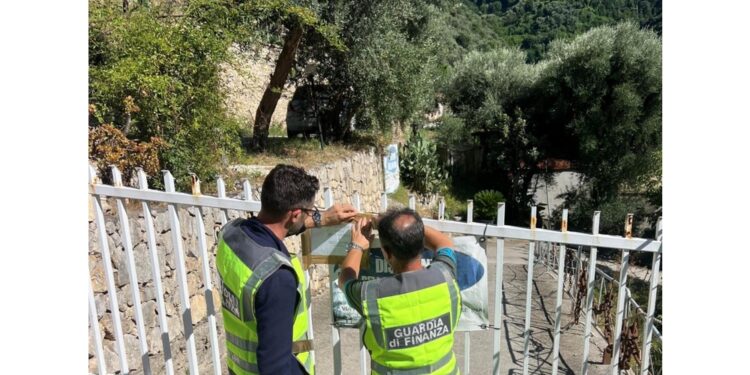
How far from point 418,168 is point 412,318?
1482cm

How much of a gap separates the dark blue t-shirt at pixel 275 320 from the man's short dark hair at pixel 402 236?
399 millimetres

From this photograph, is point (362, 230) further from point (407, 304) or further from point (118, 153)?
point (118, 153)

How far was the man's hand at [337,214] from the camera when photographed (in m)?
2.19

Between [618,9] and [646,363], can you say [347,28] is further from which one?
[618,9]

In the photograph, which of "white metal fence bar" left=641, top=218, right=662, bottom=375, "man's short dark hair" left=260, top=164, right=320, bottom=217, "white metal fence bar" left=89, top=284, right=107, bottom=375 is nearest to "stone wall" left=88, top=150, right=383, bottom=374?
"white metal fence bar" left=89, top=284, right=107, bottom=375

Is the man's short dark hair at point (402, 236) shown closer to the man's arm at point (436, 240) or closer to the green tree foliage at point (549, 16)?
the man's arm at point (436, 240)

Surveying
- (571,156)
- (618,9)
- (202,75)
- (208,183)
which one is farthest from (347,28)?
(618,9)

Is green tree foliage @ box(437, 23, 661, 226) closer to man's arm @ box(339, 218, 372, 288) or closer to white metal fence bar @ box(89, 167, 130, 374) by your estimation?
man's arm @ box(339, 218, 372, 288)

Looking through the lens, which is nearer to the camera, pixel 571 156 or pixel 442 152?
pixel 571 156

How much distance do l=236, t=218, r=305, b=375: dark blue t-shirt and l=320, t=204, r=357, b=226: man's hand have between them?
45 centimetres

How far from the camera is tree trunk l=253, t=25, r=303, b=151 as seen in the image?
967 cm

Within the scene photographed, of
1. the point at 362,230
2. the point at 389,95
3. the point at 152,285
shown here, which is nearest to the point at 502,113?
the point at 389,95

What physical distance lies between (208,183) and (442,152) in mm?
14480

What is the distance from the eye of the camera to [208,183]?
639cm
